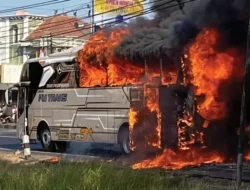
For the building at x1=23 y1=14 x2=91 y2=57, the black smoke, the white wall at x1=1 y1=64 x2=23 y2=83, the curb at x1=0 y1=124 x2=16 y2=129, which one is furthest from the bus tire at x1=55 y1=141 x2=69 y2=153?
the building at x1=23 y1=14 x2=91 y2=57

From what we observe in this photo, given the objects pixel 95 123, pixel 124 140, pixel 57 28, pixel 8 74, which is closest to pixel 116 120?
pixel 124 140

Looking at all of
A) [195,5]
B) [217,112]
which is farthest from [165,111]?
[195,5]

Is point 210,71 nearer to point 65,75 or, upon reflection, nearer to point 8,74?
point 65,75

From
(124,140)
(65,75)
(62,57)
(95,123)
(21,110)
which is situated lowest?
(124,140)

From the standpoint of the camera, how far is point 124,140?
18.5 metres

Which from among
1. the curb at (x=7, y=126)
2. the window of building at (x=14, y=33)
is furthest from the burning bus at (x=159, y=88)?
the window of building at (x=14, y=33)

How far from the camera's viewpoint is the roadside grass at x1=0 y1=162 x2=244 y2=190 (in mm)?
8406

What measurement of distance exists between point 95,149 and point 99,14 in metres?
25.5

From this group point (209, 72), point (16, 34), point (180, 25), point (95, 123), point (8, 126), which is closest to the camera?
point (209, 72)

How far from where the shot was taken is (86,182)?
8484mm

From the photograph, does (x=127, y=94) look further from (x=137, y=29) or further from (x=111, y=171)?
(x=111, y=171)

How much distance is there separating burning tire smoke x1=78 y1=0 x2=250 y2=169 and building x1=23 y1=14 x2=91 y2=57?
131 ft

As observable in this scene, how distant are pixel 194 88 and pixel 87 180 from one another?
23.5 ft

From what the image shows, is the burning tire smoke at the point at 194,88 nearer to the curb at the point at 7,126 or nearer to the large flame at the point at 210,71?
the large flame at the point at 210,71
